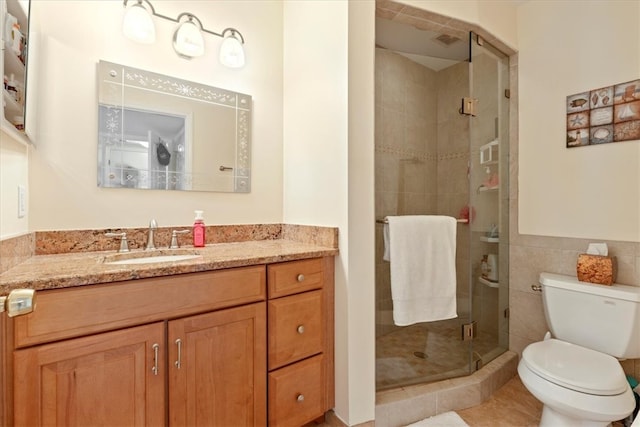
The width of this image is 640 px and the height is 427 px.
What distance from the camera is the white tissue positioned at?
1.69 metres

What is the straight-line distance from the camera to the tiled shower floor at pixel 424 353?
1733mm

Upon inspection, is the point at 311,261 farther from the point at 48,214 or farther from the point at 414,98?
the point at 414,98

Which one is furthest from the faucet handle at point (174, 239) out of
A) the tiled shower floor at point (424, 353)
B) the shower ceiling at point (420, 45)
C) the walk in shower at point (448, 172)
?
the shower ceiling at point (420, 45)

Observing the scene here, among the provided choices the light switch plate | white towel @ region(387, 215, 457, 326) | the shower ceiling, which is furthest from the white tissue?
the light switch plate

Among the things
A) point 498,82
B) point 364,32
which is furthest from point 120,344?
point 498,82

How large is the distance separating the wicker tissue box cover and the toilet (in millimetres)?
52

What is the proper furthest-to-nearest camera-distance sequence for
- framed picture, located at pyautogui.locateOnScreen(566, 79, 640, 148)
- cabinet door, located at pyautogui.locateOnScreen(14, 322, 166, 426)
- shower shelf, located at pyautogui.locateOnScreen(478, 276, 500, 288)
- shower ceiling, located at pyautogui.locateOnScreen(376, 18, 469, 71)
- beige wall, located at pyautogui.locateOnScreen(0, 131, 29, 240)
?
1. shower shelf, located at pyautogui.locateOnScreen(478, 276, 500, 288)
2. shower ceiling, located at pyautogui.locateOnScreen(376, 18, 469, 71)
3. framed picture, located at pyautogui.locateOnScreen(566, 79, 640, 148)
4. beige wall, located at pyautogui.locateOnScreen(0, 131, 29, 240)
5. cabinet door, located at pyautogui.locateOnScreen(14, 322, 166, 426)

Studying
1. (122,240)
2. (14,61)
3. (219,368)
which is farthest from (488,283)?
(14,61)

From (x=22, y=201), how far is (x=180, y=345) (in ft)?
2.81

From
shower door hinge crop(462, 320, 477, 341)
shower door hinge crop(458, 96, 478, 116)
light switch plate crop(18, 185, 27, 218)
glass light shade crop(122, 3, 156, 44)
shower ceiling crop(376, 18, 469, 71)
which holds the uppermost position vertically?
shower ceiling crop(376, 18, 469, 71)

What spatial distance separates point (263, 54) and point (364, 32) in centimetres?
72

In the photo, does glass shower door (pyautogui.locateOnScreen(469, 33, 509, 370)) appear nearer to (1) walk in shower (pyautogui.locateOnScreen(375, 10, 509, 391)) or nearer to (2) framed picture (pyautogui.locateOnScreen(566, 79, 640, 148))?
(1) walk in shower (pyautogui.locateOnScreen(375, 10, 509, 391))

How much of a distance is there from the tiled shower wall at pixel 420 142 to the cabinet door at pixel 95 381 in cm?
142

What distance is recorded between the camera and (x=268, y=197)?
6.23 ft
